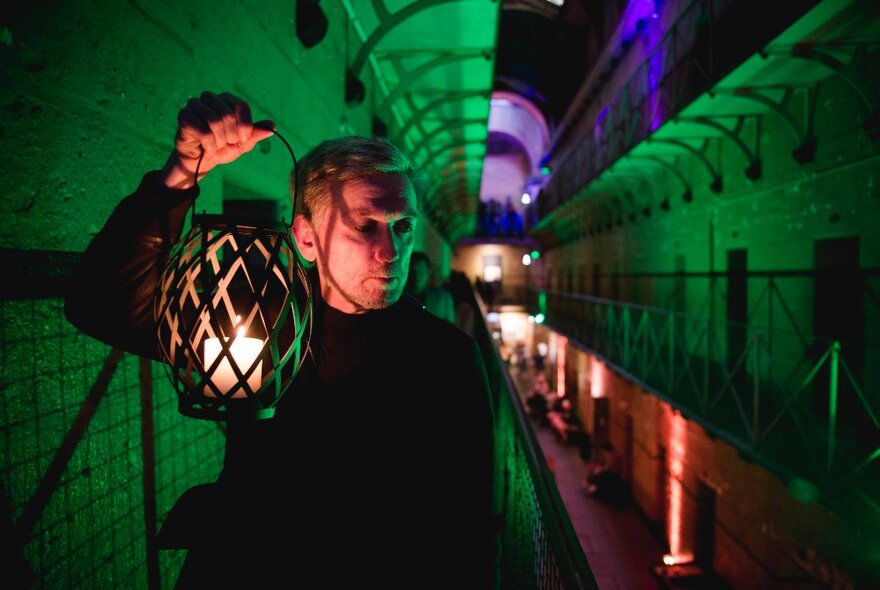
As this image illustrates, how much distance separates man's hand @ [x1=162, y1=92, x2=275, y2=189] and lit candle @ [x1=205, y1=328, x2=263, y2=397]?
0.40m

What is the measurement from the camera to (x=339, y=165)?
4.39 ft

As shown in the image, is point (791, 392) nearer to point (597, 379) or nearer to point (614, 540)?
point (614, 540)

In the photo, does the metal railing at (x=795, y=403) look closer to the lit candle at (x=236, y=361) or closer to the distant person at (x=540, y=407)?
the lit candle at (x=236, y=361)

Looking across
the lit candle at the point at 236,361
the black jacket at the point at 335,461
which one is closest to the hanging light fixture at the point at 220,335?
the lit candle at the point at 236,361

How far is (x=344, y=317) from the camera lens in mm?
1367

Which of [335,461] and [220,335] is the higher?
[220,335]

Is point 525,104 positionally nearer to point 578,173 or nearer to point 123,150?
point 578,173

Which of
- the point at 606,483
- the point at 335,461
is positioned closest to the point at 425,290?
the point at 335,461

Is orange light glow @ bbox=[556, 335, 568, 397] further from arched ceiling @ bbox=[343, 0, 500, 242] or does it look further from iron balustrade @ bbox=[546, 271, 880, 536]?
arched ceiling @ bbox=[343, 0, 500, 242]

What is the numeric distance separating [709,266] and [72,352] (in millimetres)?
10131

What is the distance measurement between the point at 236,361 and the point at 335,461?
1.58 ft

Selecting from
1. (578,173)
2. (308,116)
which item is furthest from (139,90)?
(578,173)

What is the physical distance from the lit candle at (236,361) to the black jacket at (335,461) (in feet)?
0.95

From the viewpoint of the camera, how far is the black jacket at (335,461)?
99 cm
